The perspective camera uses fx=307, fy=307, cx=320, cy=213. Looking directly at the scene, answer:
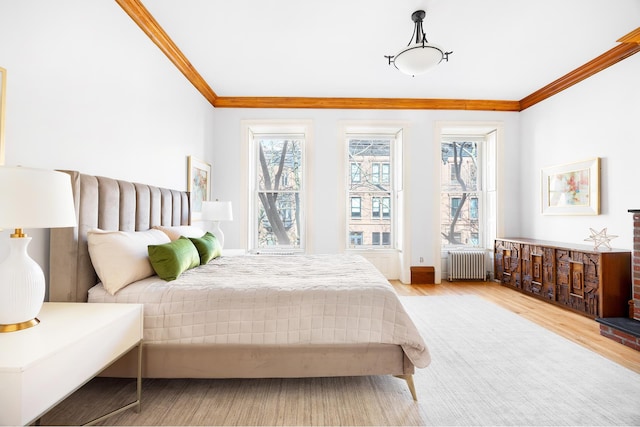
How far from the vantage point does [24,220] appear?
118 cm

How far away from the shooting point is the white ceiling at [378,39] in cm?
269

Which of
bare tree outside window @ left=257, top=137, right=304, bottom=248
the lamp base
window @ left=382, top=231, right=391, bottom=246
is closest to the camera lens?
the lamp base

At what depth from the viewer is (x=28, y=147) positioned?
1693 mm

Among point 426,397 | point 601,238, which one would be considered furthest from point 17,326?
point 601,238

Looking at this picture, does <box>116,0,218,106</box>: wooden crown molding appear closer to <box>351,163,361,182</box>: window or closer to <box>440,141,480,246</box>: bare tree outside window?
<box>351,163,361,182</box>: window

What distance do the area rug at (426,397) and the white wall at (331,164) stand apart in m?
2.65

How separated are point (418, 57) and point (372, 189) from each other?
8.61 feet

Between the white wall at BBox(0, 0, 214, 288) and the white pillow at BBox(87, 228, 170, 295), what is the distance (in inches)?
11.1

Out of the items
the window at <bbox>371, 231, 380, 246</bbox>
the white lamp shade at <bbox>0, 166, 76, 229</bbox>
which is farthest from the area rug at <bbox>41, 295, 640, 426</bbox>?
the window at <bbox>371, 231, 380, 246</bbox>

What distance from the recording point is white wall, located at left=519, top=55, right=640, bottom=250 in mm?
3271

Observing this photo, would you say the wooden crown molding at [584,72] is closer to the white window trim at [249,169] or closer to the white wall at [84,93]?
the white window trim at [249,169]

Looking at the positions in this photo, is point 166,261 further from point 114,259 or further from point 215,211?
point 215,211

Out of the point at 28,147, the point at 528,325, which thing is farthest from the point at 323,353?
the point at 528,325

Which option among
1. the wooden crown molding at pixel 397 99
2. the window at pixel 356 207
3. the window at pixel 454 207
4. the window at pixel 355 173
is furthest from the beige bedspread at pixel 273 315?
the window at pixel 454 207
